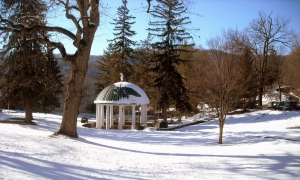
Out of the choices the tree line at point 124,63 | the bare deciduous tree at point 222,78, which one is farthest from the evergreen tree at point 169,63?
the bare deciduous tree at point 222,78

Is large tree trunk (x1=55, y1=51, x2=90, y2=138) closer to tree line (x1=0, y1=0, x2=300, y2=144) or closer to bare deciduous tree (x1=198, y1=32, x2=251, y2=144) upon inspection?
tree line (x1=0, y1=0, x2=300, y2=144)

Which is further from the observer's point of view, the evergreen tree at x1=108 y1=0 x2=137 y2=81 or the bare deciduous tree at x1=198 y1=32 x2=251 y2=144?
the evergreen tree at x1=108 y1=0 x2=137 y2=81

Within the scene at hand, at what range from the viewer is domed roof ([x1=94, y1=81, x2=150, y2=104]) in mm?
22281

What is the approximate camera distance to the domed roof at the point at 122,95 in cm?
2228

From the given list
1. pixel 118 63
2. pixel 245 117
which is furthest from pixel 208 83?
pixel 118 63

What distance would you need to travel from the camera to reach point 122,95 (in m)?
22.6

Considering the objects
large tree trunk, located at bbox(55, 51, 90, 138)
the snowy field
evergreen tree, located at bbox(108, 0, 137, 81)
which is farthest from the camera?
evergreen tree, located at bbox(108, 0, 137, 81)

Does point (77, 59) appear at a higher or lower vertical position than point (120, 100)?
higher

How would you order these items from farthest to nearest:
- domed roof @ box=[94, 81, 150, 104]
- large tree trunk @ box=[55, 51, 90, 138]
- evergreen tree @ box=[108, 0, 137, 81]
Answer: evergreen tree @ box=[108, 0, 137, 81], domed roof @ box=[94, 81, 150, 104], large tree trunk @ box=[55, 51, 90, 138]

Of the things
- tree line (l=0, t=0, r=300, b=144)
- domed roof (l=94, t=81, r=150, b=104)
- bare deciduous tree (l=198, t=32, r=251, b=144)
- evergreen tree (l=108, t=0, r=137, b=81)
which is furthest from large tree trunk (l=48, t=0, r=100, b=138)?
evergreen tree (l=108, t=0, r=137, b=81)

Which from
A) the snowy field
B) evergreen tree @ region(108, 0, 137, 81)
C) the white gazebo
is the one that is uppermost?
evergreen tree @ region(108, 0, 137, 81)

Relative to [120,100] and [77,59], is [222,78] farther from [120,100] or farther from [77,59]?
[120,100]

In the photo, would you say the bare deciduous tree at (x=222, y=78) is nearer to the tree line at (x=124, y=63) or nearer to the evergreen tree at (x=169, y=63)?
the tree line at (x=124, y=63)

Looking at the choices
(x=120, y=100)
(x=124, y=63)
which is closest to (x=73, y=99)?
(x=120, y=100)
